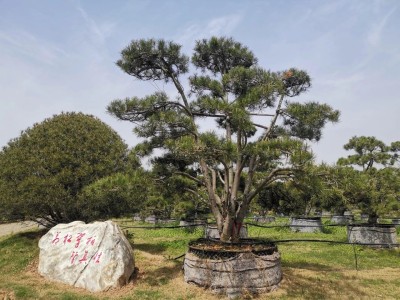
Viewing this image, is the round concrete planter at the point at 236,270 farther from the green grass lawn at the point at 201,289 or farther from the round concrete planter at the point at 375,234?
the round concrete planter at the point at 375,234

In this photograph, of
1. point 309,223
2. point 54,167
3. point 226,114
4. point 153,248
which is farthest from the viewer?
point 309,223

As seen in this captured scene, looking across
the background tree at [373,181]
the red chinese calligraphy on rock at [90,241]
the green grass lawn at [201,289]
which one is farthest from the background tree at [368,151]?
the red chinese calligraphy on rock at [90,241]

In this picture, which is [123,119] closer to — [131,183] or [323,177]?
[131,183]

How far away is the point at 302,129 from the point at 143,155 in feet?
12.5

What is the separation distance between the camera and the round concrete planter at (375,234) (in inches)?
502

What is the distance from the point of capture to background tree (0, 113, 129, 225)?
1014cm

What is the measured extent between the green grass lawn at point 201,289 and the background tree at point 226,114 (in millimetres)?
1600

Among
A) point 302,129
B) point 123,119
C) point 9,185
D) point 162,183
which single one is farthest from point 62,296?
point 302,129

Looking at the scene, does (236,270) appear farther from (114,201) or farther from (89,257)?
(114,201)

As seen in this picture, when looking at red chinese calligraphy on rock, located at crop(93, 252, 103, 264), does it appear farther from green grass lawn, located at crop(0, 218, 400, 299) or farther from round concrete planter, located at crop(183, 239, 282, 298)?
round concrete planter, located at crop(183, 239, 282, 298)

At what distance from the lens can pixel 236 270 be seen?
7055 millimetres

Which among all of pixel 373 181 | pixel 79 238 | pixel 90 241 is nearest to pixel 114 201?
pixel 79 238

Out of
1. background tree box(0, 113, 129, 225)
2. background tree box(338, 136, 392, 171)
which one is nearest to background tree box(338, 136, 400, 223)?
background tree box(338, 136, 392, 171)

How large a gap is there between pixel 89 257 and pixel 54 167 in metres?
3.47
